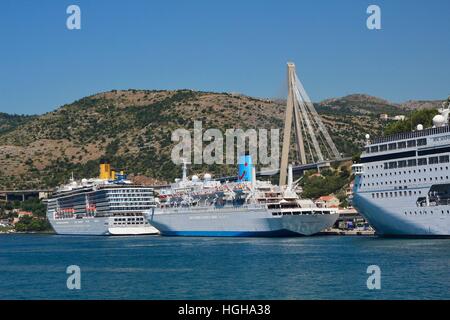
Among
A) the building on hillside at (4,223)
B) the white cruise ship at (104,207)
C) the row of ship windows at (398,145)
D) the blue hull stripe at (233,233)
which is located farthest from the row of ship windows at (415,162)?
the building on hillside at (4,223)

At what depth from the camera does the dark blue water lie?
107 feet

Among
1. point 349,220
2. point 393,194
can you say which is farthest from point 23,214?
point 393,194

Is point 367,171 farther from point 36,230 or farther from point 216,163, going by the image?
point 36,230

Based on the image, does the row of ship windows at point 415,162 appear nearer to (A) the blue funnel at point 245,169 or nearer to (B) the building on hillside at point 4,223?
(A) the blue funnel at point 245,169

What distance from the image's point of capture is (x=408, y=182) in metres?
54.7

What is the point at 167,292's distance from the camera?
33250mm

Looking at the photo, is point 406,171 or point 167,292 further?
point 406,171

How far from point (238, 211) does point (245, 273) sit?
38879mm

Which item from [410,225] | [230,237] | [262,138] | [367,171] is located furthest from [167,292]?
[262,138]

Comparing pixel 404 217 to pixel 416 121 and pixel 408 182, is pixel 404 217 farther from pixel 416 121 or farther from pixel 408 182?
pixel 416 121

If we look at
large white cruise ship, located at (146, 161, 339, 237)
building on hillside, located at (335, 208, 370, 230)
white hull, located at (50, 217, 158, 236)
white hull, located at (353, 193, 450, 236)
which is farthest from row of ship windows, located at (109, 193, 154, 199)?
white hull, located at (353, 193, 450, 236)

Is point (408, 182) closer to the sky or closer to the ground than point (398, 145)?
closer to the ground

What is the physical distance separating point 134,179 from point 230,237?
59122mm

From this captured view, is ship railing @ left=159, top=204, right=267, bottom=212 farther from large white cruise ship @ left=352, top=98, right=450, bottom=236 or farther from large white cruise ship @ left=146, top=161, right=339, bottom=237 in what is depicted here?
large white cruise ship @ left=352, top=98, right=450, bottom=236
